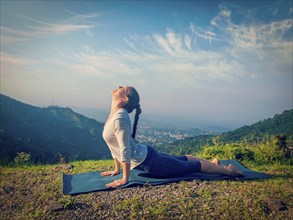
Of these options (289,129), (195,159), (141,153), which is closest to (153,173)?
(141,153)

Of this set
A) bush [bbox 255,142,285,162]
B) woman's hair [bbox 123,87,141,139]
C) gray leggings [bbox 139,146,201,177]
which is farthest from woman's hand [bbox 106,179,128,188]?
bush [bbox 255,142,285,162]

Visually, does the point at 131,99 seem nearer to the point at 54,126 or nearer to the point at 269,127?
the point at 269,127

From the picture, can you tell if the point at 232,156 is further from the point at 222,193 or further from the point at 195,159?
the point at 222,193

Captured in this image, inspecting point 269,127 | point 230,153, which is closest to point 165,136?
point 269,127

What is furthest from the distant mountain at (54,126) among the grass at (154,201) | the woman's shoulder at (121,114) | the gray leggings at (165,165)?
the woman's shoulder at (121,114)

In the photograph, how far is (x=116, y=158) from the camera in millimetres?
5895

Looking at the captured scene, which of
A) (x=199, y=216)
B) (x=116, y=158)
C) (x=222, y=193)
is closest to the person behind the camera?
(x=199, y=216)

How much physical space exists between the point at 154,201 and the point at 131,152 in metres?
1.13

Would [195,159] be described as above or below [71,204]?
above

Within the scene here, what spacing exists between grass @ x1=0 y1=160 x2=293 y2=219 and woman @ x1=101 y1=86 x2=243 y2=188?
34 cm

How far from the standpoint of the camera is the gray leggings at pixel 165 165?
17.8 feet

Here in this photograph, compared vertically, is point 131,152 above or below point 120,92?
below

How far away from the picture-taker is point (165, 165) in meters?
5.53

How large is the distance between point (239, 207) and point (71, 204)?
8.42 feet
